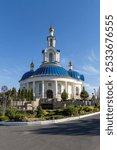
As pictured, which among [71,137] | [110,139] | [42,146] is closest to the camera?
[110,139]

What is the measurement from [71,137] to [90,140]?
1107 mm

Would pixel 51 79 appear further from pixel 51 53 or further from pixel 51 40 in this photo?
pixel 51 40

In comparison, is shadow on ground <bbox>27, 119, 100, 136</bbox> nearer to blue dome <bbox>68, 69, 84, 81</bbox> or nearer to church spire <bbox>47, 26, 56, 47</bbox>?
church spire <bbox>47, 26, 56, 47</bbox>

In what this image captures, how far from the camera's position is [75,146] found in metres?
9.35

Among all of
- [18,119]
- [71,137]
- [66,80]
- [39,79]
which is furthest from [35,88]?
[71,137]

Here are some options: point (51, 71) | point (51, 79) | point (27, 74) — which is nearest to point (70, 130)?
point (51, 79)

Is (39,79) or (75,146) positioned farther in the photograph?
(39,79)

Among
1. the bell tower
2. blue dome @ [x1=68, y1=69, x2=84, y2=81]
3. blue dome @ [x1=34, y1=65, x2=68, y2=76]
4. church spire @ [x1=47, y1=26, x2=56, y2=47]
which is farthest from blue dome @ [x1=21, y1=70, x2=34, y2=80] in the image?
blue dome @ [x1=68, y1=69, x2=84, y2=81]

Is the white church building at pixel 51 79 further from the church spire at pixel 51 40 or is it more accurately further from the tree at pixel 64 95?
the tree at pixel 64 95

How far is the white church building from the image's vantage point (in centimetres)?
6412

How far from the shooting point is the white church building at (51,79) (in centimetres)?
6412

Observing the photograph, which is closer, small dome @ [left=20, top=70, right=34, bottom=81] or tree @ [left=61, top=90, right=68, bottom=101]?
tree @ [left=61, top=90, right=68, bottom=101]

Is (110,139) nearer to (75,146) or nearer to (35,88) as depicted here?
(75,146)

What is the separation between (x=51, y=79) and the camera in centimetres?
6341
